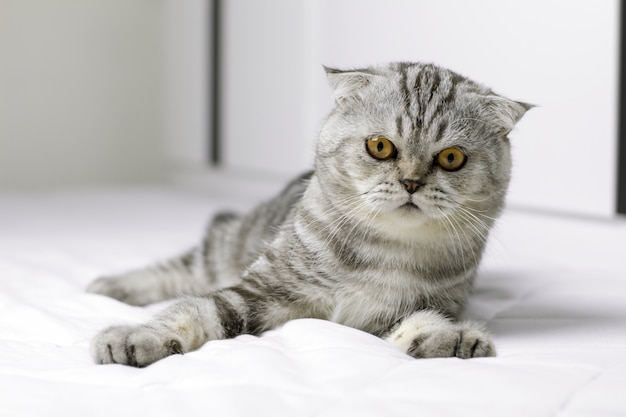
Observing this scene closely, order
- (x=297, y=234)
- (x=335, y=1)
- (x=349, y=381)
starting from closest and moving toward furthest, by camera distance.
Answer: (x=349, y=381)
(x=297, y=234)
(x=335, y=1)

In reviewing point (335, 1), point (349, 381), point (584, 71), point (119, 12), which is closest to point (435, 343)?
point (349, 381)

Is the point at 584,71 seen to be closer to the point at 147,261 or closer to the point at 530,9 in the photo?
the point at 530,9

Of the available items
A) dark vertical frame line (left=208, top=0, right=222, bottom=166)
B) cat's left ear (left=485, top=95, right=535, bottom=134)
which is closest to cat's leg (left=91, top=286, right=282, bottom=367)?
cat's left ear (left=485, top=95, right=535, bottom=134)

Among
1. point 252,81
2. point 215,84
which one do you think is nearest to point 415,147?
point 252,81

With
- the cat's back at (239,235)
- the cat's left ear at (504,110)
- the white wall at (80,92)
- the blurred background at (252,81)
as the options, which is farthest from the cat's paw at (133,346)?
the white wall at (80,92)

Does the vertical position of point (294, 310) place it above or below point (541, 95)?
below

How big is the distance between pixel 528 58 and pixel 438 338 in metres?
1.41

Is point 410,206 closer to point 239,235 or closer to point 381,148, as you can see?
point 381,148

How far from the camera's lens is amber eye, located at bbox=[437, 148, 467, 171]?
4.83 feet

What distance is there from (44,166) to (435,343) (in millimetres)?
3220

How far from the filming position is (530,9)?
100 inches

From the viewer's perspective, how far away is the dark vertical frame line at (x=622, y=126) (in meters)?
2.37

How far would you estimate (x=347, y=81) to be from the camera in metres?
1.60

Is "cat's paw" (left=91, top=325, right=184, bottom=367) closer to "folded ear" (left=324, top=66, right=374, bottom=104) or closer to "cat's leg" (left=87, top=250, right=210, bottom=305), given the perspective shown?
"cat's leg" (left=87, top=250, right=210, bottom=305)
